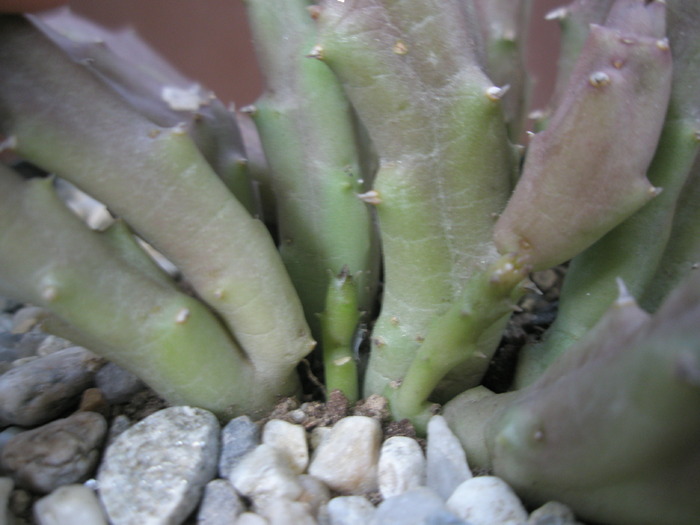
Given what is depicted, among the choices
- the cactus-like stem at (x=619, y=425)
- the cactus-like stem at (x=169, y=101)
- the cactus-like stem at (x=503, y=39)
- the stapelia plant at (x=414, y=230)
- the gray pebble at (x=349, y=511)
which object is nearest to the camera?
the cactus-like stem at (x=619, y=425)

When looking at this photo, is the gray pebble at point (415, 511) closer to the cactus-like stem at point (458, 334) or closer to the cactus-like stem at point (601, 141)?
the cactus-like stem at point (458, 334)

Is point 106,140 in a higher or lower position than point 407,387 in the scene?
higher

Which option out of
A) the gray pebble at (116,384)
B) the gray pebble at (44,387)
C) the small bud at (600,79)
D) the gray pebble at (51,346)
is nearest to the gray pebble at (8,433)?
the gray pebble at (44,387)

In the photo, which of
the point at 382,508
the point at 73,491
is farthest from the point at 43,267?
the point at 382,508

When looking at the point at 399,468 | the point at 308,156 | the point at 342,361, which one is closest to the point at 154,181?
the point at 308,156

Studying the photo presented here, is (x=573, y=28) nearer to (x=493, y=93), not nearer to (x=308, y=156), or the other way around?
(x=493, y=93)

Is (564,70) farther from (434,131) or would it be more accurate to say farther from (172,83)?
(172,83)

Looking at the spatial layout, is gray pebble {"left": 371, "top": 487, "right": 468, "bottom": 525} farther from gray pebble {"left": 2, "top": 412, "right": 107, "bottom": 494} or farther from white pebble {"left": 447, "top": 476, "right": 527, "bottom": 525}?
gray pebble {"left": 2, "top": 412, "right": 107, "bottom": 494}
